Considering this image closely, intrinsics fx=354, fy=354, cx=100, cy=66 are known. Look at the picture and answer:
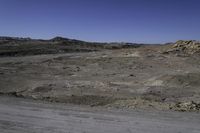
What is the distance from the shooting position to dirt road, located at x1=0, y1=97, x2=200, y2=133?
1070 cm

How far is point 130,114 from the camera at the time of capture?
13172mm

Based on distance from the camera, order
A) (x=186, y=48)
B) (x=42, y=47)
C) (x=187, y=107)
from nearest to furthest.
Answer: (x=187, y=107) < (x=186, y=48) < (x=42, y=47)

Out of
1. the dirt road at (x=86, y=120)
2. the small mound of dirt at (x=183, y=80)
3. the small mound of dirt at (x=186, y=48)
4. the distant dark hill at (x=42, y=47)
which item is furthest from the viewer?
the distant dark hill at (x=42, y=47)

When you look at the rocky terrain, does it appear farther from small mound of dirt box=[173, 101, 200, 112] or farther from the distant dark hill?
the distant dark hill

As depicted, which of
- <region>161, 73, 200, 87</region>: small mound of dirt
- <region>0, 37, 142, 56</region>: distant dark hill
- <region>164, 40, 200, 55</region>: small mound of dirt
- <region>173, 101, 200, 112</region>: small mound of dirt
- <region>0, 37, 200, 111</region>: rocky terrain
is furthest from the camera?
<region>0, 37, 142, 56</region>: distant dark hill

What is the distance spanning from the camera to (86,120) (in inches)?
473

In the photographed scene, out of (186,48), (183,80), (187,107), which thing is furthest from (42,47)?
(187,107)

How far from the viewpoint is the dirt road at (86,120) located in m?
10.7

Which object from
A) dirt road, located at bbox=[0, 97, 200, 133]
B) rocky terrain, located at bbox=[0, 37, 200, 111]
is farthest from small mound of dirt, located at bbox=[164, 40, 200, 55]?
dirt road, located at bbox=[0, 97, 200, 133]

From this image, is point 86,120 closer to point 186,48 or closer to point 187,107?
point 187,107

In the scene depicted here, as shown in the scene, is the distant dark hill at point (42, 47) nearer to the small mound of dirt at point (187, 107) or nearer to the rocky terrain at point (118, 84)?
the rocky terrain at point (118, 84)

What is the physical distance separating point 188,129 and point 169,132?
0.77 meters

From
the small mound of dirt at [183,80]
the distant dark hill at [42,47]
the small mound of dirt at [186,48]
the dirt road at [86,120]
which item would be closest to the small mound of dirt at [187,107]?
the dirt road at [86,120]

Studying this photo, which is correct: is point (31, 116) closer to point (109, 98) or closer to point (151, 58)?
point (109, 98)
